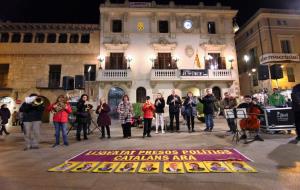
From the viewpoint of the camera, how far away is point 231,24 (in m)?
22.3

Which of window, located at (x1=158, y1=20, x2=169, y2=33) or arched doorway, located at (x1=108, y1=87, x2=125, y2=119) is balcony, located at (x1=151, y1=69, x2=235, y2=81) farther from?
window, located at (x1=158, y1=20, x2=169, y2=33)

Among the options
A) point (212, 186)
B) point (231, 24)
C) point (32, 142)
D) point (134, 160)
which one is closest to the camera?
point (212, 186)

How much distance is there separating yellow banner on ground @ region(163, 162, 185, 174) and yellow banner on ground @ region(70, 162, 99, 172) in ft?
4.99

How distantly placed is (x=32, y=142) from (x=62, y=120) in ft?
4.15

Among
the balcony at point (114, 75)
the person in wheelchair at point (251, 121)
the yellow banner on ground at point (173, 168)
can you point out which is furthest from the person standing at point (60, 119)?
the balcony at point (114, 75)

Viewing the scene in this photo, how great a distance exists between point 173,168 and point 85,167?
1.83 meters

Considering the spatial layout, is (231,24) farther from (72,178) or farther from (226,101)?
(72,178)

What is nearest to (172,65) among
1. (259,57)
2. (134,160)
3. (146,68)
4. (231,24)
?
(146,68)

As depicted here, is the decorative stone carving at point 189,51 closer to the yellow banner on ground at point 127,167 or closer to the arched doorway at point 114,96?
the arched doorway at point 114,96

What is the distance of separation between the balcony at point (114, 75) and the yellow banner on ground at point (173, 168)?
16.1 meters

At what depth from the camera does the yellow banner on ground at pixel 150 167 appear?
3680mm

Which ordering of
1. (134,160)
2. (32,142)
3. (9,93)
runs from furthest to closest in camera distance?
(9,93) < (32,142) < (134,160)

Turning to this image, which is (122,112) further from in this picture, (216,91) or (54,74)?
(54,74)

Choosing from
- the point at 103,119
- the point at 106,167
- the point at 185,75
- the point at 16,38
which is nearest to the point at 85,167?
the point at 106,167
